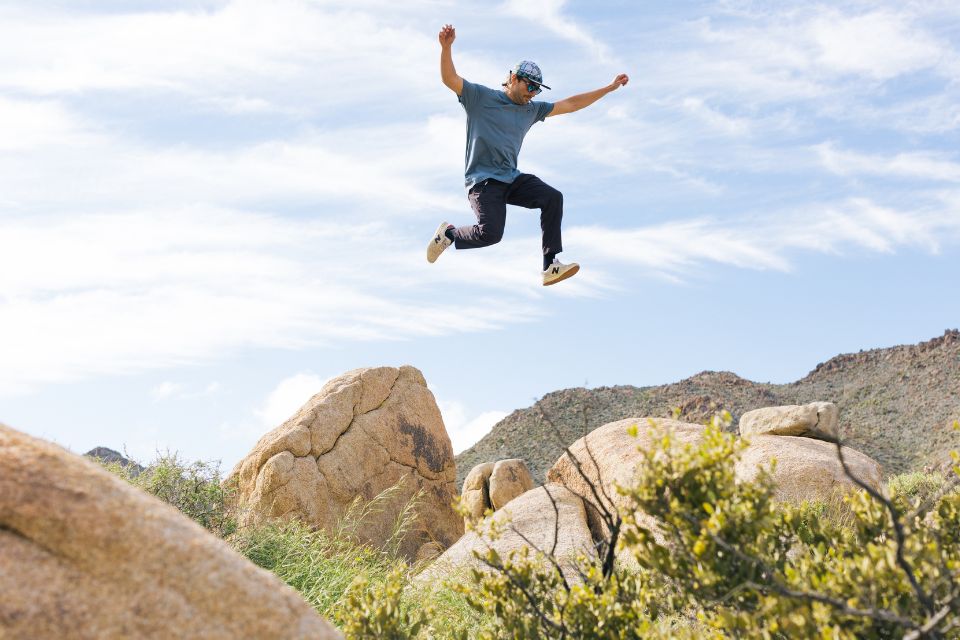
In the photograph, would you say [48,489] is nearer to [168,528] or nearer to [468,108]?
[168,528]

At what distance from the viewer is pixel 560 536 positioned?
1152 cm

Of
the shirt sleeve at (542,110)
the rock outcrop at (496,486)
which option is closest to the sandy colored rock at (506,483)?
the rock outcrop at (496,486)

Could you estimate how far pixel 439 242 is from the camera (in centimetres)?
1067

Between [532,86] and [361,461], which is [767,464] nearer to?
[532,86]

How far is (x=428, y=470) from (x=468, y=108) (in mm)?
6273

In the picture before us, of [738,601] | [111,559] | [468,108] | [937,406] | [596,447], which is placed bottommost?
[738,601]

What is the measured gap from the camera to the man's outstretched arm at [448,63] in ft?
30.6

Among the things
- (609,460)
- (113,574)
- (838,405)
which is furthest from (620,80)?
(838,405)

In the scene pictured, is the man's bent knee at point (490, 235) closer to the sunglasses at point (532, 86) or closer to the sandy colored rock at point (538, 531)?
the sunglasses at point (532, 86)

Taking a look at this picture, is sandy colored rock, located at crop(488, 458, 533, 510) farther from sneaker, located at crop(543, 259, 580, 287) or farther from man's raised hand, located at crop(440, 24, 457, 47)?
man's raised hand, located at crop(440, 24, 457, 47)

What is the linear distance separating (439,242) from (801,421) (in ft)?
22.0

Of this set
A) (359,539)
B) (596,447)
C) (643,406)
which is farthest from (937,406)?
(359,539)

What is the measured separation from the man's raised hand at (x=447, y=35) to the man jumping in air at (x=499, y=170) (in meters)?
0.26

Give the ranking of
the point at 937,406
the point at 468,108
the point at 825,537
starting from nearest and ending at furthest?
1. the point at 825,537
2. the point at 468,108
3. the point at 937,406
